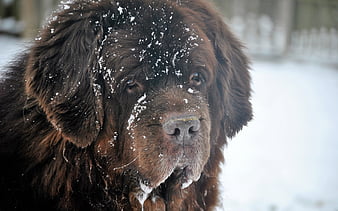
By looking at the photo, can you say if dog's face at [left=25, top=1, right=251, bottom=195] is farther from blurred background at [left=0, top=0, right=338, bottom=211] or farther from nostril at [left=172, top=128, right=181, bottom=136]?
blurred background at [left=0, top=0, right=338, bottom=211]

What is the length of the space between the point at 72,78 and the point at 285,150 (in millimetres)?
5075

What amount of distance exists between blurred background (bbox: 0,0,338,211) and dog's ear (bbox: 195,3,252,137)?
0.59 meters

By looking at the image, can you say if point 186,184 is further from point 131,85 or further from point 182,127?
point 131,85

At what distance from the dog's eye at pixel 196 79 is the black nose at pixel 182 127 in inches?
15.3

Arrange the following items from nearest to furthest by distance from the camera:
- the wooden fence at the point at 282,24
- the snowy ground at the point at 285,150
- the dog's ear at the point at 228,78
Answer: the dog's ear at the point at 228,78
the snowy ground at the point at 285,150
the wooden fence at the point at 282,24

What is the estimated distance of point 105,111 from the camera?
2.82 m

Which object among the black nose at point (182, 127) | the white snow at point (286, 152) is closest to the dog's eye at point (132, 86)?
the black nose at point (182, 127)

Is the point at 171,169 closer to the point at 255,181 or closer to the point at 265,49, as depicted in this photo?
the point at 255,181

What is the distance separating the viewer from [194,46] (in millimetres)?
2922

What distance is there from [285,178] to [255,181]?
506 millimetres

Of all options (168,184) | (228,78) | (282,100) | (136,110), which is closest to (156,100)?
(136,110)

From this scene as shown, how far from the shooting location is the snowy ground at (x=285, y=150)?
5.33 m

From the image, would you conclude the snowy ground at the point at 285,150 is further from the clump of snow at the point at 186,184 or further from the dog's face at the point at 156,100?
the dog's face at the point at 156,100

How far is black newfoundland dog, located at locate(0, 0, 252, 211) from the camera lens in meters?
2.71
